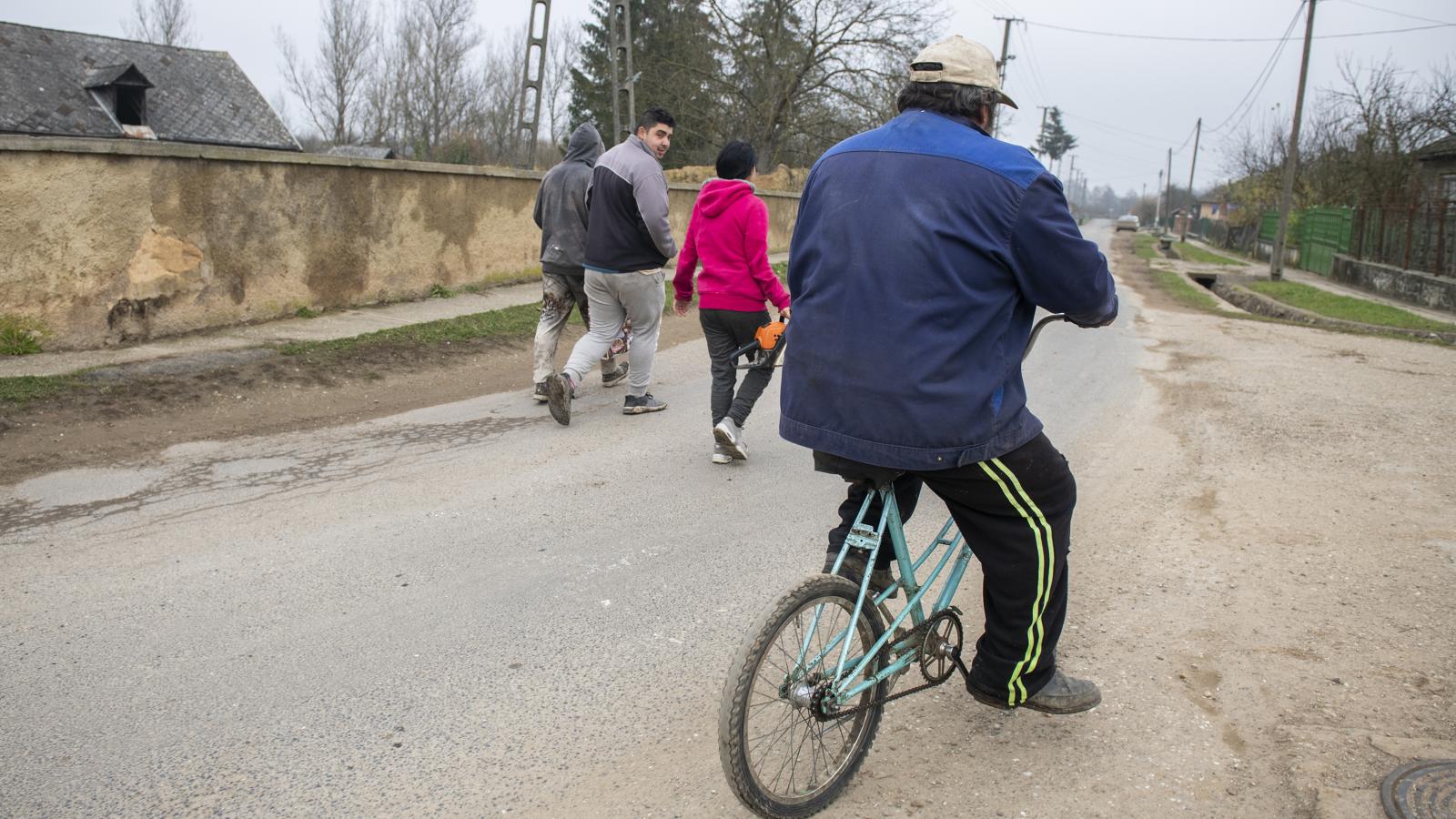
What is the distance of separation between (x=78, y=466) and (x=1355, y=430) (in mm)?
7928

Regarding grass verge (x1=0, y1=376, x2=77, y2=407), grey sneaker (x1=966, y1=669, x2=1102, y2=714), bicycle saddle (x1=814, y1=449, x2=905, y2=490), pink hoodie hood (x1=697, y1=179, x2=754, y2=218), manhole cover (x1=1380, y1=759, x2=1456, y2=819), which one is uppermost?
pink hoodie hood (x1=697, y1=179, x2=754, y2=218)

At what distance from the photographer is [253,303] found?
9.30 metres

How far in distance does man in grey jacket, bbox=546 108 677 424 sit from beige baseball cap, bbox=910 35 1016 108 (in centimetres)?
394

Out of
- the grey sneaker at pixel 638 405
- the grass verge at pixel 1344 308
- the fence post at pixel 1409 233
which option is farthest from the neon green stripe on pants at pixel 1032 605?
the fence post at pixel 1409 233

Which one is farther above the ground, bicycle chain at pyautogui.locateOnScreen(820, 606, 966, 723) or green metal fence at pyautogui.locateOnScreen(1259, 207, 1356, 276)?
green metal fence at pyautogui.locateOnScreen(1259, 207, 1356, 276)

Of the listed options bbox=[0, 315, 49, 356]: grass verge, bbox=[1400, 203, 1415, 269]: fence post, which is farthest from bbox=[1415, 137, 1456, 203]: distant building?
bbox=[0, 315, 49, 356]: grass verge

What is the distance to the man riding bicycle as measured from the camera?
2.39 metres

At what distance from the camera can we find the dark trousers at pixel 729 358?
573 centimetres

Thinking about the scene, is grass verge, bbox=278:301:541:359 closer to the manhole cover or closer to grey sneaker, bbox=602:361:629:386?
grey sneaker, bbox=602:361:629:386

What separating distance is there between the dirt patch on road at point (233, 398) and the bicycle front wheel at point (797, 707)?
4624mm

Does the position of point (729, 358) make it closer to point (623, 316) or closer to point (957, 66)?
point (623, 316)

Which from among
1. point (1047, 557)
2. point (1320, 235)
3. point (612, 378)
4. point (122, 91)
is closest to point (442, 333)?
point (612, 378)

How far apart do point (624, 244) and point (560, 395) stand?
109cm

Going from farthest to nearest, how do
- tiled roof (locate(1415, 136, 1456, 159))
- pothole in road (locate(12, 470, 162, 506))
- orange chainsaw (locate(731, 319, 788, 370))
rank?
tiled roof (locate(1415, 136, 1456, 159)) → orange chainsaw (locate(731, 319, 788, 370)) → pothole in road (locate(12, 470, 162, 506))
